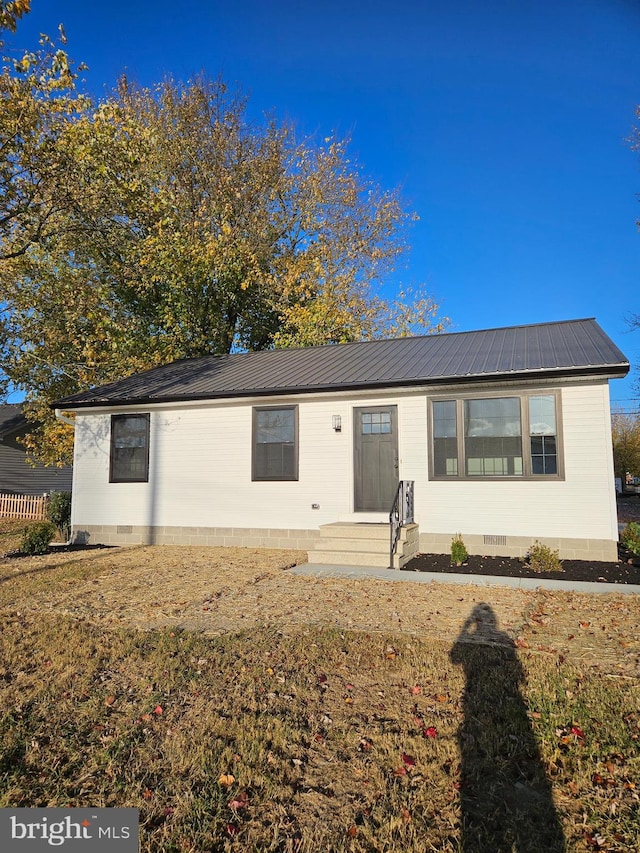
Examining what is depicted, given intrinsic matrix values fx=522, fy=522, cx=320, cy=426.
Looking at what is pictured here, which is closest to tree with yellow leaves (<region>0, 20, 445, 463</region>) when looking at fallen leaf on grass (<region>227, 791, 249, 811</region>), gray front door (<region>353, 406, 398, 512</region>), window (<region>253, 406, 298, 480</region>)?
window (<region>253, 406, 298, 480</region>)

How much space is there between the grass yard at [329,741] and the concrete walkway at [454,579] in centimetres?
248

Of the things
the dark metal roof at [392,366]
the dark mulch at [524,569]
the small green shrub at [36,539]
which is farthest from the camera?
the small green shrub at [36,539]

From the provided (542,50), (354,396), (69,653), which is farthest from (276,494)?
(542,50)

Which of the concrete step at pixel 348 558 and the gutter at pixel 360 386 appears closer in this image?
the gutter at pixel 360 386

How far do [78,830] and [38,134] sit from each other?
10.0 m

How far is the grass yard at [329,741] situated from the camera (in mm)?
2287

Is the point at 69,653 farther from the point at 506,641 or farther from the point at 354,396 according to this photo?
the point at 354,396

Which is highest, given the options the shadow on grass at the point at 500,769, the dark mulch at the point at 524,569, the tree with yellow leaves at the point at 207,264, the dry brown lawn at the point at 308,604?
the tree with yellow leaves at the point at 207,264

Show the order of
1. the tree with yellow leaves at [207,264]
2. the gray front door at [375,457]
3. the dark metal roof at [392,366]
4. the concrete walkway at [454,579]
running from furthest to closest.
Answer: the tree with yellow leaves at [207,264] < the gray front door at [375,457] < the dark metal roof at [392,366] < the concrete walkway at [454,579]

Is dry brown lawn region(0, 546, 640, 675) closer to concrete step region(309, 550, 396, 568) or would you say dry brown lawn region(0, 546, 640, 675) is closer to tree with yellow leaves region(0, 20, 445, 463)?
concrete step region(309, 550, 396, 568)

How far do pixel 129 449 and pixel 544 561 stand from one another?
8634mm

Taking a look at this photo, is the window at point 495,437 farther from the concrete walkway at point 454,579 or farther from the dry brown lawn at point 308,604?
the dry brown lawn at point 308,604

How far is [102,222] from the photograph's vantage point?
11.9 m

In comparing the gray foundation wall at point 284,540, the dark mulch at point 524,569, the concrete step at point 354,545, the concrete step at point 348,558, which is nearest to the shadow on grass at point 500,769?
the dark mulch at point 524,569
